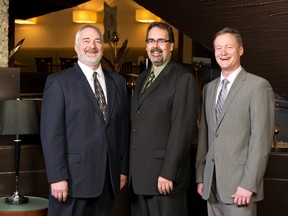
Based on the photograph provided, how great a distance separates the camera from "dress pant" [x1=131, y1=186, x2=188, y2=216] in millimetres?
3432

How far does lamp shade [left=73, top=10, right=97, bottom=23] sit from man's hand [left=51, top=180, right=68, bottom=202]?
30.8 feet

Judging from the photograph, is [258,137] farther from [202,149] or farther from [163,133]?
[163,133]

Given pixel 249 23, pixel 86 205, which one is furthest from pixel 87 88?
pixel 249 23

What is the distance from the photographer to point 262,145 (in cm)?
305

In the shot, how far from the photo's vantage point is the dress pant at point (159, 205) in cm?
343

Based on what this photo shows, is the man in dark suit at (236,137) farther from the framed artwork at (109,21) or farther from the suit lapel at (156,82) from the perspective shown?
the framed artwork at (109,21)

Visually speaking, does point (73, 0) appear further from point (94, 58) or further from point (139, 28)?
point (94, 58)

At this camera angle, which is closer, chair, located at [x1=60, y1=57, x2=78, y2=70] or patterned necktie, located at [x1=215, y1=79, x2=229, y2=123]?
patterned necktie, located at [x1=215, y1=79, x2=229, y2=123]

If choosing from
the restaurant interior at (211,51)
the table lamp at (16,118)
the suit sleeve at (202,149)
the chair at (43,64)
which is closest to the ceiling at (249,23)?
the restaurant interior at (211,51)

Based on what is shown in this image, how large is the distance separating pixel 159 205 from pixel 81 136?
0.64m

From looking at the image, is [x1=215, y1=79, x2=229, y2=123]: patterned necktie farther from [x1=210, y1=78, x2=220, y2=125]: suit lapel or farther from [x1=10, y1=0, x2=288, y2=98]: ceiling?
[x1=10, y1=0, x2=288, y2=98]: ceiling

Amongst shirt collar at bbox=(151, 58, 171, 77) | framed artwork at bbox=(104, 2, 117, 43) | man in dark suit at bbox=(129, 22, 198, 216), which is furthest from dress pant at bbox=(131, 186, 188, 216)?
framed artwork at bbox=(104, 2, 117, 43)

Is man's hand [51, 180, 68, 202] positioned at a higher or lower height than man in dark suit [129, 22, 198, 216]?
lower

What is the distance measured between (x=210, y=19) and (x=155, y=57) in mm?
1910
